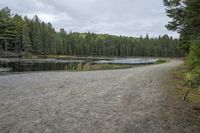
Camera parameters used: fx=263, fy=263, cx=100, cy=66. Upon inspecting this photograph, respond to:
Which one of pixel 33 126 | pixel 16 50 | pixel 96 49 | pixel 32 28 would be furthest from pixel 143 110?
pixel 96 49

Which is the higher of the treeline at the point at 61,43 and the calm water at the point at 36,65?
the treeline at the point at 61,43

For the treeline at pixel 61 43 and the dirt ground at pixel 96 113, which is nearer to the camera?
the dirt ground at pixel 96 113

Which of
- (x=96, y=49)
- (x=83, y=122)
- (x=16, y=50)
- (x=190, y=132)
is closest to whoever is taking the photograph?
(x=190, y=132)

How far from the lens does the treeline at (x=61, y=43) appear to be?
71750 millimetres

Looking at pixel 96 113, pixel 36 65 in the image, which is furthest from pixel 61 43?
pixel 96 113

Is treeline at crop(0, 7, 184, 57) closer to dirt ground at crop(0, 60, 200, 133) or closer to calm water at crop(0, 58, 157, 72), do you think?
calm water at crop(0, 58, 157, 72)

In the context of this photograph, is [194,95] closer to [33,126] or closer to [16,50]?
[33,126]

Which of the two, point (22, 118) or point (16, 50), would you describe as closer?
point (22, 118)

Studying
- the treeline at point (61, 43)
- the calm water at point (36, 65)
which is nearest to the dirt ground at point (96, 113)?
the calm water at point (36, 65)

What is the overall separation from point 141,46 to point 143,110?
117 meters

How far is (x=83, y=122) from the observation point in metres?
7.09

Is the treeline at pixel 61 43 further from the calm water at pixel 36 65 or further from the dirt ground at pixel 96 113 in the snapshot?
the dirt ground at pixel 96 113

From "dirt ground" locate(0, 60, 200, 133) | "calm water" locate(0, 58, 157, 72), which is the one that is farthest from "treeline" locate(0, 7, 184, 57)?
"dirt ground" locate(0, 60, 200, 133)

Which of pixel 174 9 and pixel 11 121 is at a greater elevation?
pixel 174 9
